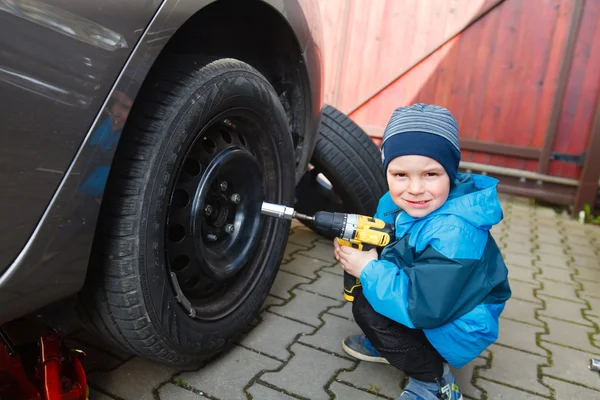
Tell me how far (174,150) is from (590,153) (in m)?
4.74

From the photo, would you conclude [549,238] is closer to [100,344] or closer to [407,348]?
[407,348]

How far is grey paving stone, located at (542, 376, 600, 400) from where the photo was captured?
1861 millimetres

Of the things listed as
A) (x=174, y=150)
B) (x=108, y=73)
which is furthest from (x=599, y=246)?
(x=108, y=73)

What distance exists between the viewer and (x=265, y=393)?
1660 mm

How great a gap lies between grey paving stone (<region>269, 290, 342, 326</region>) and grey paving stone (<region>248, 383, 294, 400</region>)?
544 millimetres

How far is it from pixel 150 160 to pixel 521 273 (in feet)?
8.74

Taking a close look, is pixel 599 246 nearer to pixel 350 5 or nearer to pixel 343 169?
pixel 343 169

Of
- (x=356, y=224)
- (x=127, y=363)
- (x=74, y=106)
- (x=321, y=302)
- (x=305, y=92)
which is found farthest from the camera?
(x=321, y=302)

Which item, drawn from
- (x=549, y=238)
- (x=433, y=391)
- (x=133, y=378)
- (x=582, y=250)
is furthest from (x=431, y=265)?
(x=549, y=238)

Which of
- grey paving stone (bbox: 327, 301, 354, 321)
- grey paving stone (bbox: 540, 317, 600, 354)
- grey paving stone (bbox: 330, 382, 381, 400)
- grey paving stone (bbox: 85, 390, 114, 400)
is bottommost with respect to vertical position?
grey paving stone (bbox: 85, 390, 114, 400)

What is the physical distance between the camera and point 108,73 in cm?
108

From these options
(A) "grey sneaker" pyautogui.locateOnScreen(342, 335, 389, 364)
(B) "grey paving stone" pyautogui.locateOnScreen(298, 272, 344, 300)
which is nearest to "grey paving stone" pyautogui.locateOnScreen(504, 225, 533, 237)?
(B) "grey paving stone" pyautogui.locateOnScreen(298, 272, 344, 300)

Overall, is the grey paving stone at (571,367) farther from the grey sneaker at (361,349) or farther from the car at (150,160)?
the car at (150,160)

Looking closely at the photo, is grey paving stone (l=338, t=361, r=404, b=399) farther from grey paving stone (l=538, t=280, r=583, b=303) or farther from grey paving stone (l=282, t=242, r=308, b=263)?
grey paving stone (l=538, t=280, r=583, b=303)
